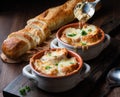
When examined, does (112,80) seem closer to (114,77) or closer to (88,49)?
(114,77)

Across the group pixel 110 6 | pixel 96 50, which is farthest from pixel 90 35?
pixel 110 6

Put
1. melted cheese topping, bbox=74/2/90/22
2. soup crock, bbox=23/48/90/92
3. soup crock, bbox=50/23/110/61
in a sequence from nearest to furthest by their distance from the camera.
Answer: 1. soup crock, bbox=23/48/90/92
2. soup crock, bbox=50/23/110/61
3. melted cheese topping, bbox=74/2/90/22

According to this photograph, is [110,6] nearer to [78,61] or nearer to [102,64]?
[102,64]

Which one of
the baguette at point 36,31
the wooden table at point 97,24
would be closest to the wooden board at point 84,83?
the wooden table at point 97,24

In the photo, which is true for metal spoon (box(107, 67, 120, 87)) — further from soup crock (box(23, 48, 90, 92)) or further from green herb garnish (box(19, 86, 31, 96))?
green herb garnish (box(19, 86, 31, 96))

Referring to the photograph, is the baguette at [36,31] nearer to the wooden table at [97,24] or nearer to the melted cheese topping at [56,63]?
the wooden table at [97,24]

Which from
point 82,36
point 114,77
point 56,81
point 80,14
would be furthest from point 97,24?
point 56,81

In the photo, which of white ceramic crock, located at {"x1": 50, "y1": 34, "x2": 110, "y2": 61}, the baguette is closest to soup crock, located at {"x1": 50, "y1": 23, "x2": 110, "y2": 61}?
white ceramic crock, located at {"x1": 50, "y1": 34, "x2": 110, "y2": 61}

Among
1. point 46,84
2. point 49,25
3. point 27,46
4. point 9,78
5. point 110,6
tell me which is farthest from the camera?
A: point 110,6
